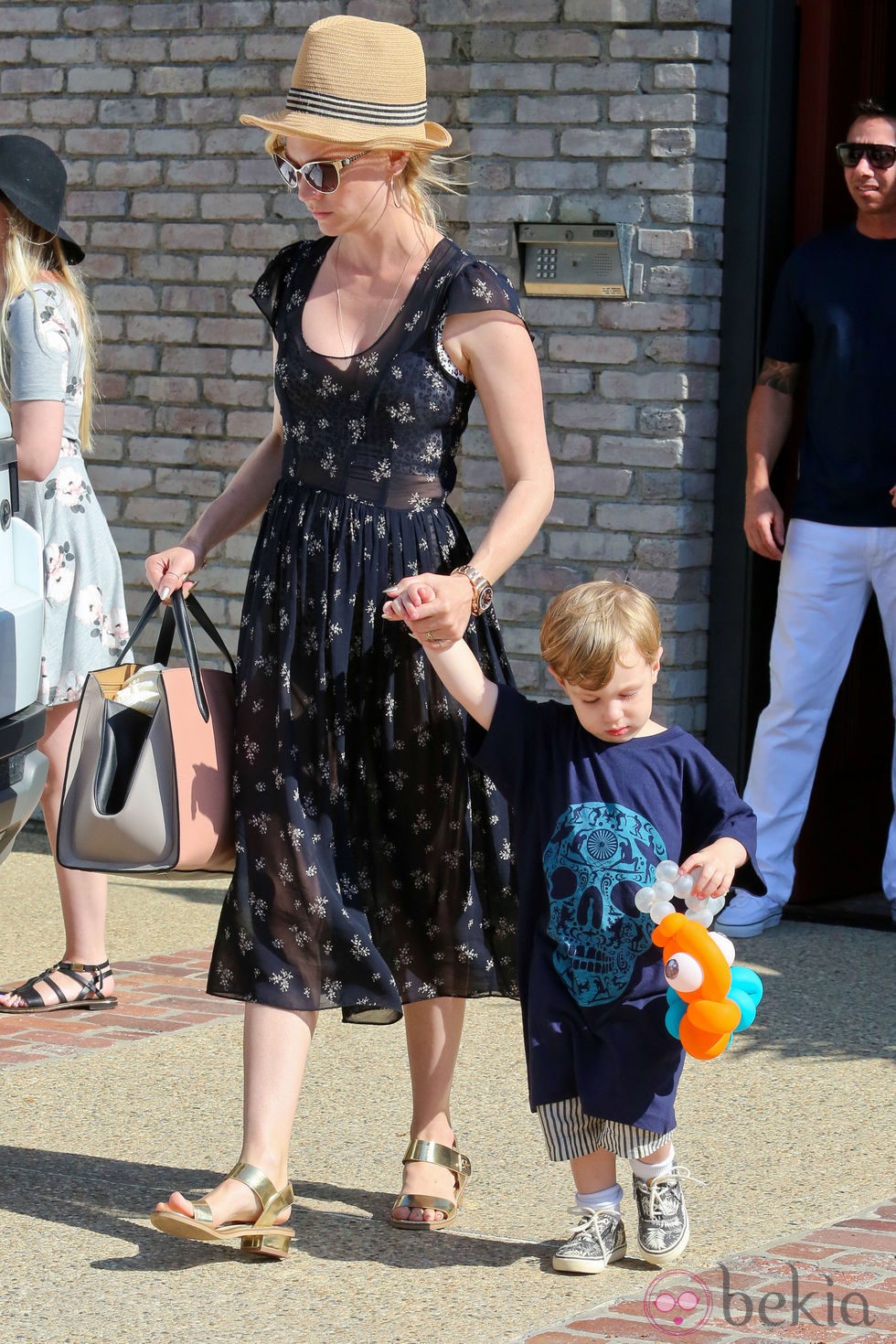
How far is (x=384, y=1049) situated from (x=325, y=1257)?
1.33 m

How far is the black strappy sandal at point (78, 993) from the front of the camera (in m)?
5.05

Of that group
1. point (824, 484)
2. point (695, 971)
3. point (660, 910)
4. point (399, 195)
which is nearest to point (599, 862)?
point (660, 910)

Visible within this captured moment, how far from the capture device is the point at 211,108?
286 inches

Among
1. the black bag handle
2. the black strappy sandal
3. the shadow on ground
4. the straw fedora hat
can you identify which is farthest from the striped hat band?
the black strappy sandal

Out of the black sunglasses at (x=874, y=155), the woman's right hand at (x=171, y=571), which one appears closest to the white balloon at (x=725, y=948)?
the woman's right hand at (x=171, y=571)

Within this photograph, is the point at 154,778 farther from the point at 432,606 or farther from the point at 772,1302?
the point at 772,1302

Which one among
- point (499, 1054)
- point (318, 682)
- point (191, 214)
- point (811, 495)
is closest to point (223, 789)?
point (318, 682)

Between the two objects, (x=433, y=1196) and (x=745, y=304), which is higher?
(x=745, y=304)

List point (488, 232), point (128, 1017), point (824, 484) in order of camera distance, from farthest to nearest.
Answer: point (488, 232)
point (824, 484)
point (128, 1017)

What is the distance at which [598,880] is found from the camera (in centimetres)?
345

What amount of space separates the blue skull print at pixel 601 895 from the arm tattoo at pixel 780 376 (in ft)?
9.76

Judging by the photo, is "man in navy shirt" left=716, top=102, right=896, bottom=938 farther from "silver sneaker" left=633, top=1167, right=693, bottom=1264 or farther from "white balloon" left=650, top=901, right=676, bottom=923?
"white balloon" left=650, top=901, right=676, bottom=923

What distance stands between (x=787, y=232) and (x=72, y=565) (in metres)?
2.46

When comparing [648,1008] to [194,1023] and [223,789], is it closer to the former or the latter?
[223,789]
